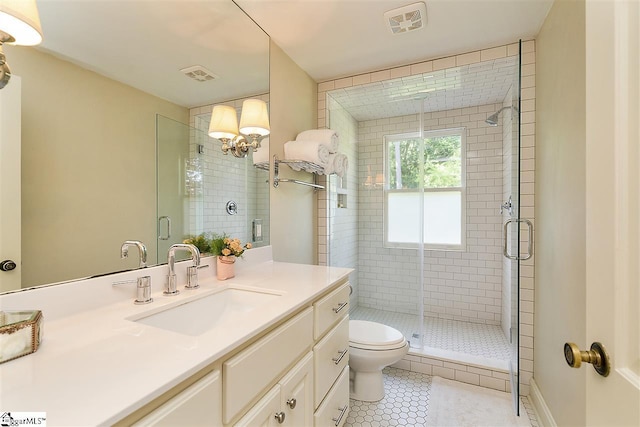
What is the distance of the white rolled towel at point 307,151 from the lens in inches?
77.8

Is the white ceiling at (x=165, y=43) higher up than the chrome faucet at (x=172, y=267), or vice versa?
the white ceiling at (x=165, y=43)

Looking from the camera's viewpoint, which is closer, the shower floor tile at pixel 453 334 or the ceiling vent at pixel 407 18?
the ceiling vent at pixel 407 18

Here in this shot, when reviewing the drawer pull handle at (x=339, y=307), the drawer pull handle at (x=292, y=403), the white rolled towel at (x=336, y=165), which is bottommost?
the drawer pull handle at (x=292, y=403)

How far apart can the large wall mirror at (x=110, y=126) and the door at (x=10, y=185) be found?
0.04ft

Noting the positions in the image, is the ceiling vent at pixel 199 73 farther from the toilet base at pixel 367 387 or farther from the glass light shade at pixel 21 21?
the toilet base at pixel 367 387

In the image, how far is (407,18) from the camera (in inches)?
67.5

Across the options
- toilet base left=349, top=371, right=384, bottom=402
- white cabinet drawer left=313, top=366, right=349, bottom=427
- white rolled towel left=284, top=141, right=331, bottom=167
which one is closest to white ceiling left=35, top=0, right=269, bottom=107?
white rolled towel left=284, top=141, right=331, bottom=167

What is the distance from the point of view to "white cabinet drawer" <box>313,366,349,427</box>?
1.25 m

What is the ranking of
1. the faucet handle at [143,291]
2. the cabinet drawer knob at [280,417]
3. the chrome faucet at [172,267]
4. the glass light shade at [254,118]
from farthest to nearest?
the glass light shade at [254,118] → the chrome faucet at [172,267] → the faucet handle at [143,291] → the cabinet drawer knob at [280,417]

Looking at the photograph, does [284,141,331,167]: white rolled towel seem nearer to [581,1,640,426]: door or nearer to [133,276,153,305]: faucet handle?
[133,276,153,305]: faucet handle

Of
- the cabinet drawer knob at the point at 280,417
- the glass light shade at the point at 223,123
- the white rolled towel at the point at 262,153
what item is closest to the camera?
the cabinet drawer knob at the point at 280,417

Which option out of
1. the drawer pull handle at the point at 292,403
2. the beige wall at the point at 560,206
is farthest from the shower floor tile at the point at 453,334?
the drawer pull handle at the point at 292,403

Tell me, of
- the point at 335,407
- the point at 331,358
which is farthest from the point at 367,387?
the point at 331,358

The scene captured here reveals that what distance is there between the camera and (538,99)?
1.83 meters
